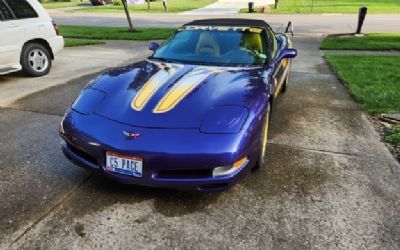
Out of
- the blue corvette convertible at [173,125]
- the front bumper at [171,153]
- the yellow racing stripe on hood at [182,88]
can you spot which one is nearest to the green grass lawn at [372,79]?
the blue corvette convertible at [173,125]

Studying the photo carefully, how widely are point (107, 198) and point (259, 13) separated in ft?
75.3

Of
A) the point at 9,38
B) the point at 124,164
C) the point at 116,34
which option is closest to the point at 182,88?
the point at 124,164

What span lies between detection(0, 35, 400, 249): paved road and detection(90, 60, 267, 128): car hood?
686 mm

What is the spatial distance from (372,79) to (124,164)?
5993 millimetres

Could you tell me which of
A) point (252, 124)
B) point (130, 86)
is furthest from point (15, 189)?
point (252, 124)

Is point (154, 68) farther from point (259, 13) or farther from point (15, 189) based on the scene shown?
point (259, 13)

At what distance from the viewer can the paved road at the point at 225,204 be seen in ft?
8.97

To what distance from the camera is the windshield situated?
442cm

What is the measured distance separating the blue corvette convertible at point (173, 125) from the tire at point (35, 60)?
162 inches

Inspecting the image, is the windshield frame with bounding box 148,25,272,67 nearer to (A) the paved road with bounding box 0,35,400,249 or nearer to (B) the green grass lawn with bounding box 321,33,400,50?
(A) the paved road with bounding box 0,35,400,249

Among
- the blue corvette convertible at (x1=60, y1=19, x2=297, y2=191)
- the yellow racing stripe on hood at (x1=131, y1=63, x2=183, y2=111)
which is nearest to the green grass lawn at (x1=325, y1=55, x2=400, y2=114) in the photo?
the blue corvette convertible at (x1=60, y1=19, x2=297, y2=191)

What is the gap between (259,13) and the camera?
24.3 m

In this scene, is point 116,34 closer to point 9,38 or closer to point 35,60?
point 35,60

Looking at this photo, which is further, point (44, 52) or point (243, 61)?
point (44, 52)
